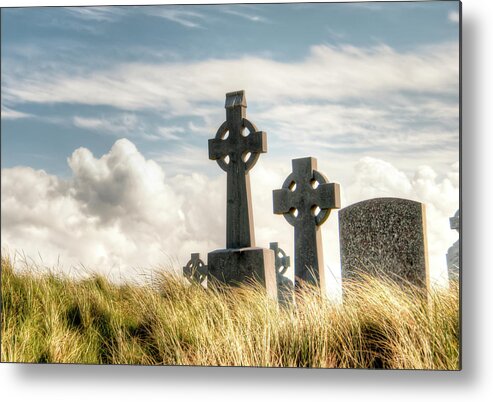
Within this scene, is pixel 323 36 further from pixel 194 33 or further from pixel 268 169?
pixel 268 169

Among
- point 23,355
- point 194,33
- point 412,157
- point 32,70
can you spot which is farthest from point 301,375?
point 32,70

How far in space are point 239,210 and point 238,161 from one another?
382 millimetres

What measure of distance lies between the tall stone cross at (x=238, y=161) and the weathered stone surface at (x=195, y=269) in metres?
0.34

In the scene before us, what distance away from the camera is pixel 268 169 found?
6230 millimetres

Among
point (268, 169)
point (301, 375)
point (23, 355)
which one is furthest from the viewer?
point (268, 169)

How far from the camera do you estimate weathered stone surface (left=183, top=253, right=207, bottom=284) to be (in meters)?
5.78

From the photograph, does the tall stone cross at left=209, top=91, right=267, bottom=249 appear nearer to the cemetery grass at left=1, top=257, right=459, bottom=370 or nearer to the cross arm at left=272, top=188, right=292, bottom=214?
the cross arm at left=272, top=188, right=292, bottom=214

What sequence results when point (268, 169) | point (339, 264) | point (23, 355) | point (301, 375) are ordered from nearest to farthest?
1. point (301, 375)
2. point (23, 355)
3. point (339, 264)
4. point (268, 169)

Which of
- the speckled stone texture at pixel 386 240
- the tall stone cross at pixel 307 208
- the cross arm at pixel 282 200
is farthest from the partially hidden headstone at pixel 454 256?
the cross arm at pixel 282 200

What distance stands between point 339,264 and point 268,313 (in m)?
0.86

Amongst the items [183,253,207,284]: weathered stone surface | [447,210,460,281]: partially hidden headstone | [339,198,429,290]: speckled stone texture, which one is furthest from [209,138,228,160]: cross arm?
[447,210,460,281]: partially hidden headstone

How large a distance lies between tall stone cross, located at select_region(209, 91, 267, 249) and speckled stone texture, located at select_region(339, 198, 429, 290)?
805 mm

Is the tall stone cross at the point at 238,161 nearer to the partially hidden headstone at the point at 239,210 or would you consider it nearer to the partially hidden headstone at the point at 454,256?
the partially hidden headstone at the point at 239,210

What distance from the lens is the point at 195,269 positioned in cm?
607
